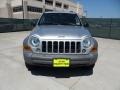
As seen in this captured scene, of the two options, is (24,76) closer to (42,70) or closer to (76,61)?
(42,70)

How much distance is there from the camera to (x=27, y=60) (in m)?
4.21

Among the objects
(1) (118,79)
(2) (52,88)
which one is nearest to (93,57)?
(1) (118,79)

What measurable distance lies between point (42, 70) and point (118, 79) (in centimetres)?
210

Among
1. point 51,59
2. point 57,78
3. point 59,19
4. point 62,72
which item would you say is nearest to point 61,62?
point 51,59

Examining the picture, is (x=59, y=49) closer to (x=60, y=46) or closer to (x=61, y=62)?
(x=60, y=46)

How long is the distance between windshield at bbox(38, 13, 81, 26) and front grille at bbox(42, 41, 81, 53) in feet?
4.91

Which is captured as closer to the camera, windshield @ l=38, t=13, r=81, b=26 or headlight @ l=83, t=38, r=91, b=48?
headlight @ l=83, t=38, r=91, b=48

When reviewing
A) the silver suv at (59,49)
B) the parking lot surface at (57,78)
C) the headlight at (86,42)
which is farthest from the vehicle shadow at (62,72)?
the headlight at (86,42)

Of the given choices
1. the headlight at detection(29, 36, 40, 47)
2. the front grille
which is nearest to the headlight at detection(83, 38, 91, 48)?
the front grille

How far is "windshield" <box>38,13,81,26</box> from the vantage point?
5.52 m

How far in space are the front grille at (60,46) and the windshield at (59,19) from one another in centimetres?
150

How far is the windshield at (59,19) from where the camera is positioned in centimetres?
552

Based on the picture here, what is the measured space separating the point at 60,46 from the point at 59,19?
178 centimetres

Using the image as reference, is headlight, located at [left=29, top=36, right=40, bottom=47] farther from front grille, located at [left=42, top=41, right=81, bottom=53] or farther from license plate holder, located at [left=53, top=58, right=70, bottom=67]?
license plate holder, located at [left=53, top=58, right=70, bottom=67]
